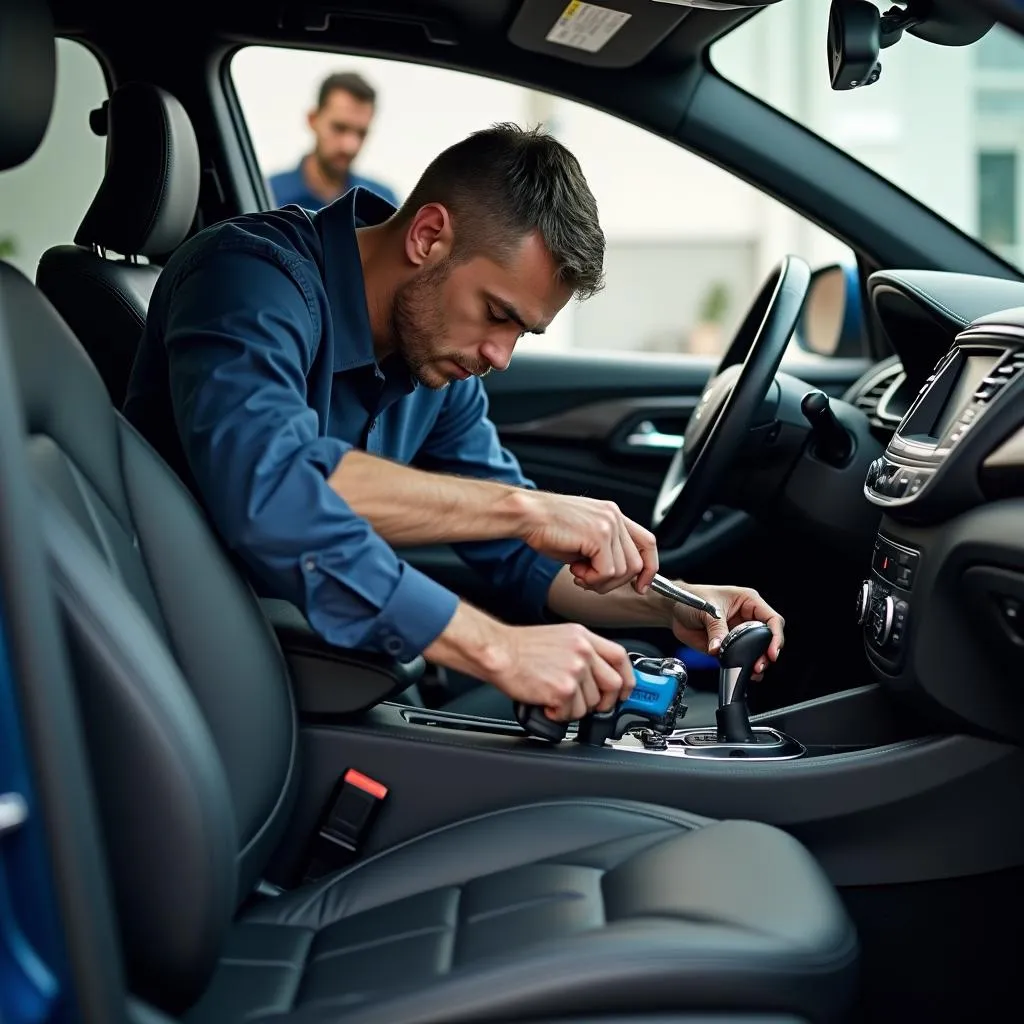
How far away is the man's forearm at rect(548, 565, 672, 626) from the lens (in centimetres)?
190

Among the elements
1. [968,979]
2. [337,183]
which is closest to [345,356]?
[968,979]

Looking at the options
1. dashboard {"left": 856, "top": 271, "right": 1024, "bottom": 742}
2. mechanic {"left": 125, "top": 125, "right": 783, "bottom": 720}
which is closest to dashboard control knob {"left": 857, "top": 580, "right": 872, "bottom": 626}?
dashboard {"left": 856, "top": 271, "right": 1024, "bottom": 742}

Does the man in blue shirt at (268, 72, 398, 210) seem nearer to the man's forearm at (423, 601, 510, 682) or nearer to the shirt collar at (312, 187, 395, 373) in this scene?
the shirt collar at (312, 187, 395, 373)

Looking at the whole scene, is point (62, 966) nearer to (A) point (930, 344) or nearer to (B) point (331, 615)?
(B) point (331, 615)

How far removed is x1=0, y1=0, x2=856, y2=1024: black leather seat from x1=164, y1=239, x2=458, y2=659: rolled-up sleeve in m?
0.05

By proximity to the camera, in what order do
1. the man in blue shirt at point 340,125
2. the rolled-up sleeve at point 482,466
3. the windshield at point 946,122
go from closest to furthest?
the rolled-up sleeve at point 482,466 < the man in blue shirt at point 340,125 < the windshield at point 946,122

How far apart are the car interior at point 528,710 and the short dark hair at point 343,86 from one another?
37.2 inches

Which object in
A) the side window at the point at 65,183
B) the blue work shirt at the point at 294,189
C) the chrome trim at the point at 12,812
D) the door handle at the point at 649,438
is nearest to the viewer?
the chrome trim at the point at 12,812

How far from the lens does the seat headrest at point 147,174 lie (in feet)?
6.65

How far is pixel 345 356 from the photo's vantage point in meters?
1.71

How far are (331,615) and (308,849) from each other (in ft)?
0.98

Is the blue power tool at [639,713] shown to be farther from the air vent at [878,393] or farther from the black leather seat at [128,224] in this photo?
the black leather seat at [128,224]

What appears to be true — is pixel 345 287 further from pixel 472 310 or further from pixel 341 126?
pixel 341 126

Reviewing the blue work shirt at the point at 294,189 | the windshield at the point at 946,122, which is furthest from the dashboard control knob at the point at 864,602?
the windshield at the point at 946,122
